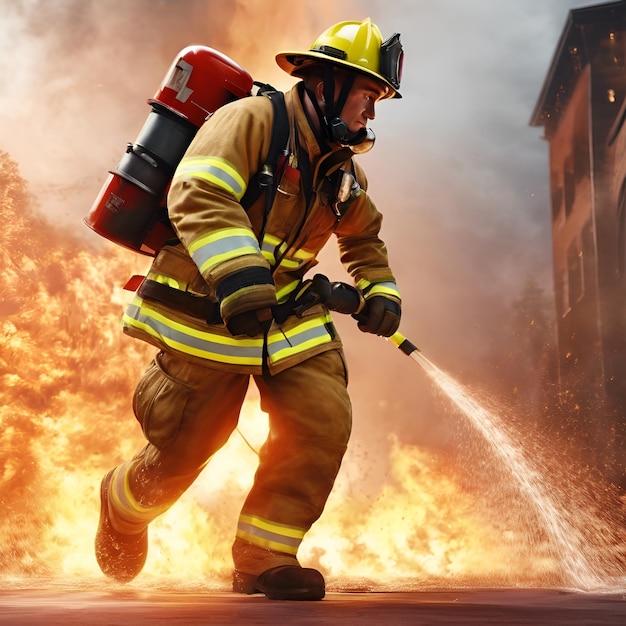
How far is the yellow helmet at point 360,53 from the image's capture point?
2693 millimetres

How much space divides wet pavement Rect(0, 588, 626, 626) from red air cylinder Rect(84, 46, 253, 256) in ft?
3.72

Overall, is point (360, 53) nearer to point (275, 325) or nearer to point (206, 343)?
point (275, 325)

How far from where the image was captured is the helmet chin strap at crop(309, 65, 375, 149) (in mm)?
2625

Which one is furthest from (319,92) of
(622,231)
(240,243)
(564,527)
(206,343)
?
(622,231)

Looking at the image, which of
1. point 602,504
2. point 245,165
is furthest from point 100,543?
point 602,504

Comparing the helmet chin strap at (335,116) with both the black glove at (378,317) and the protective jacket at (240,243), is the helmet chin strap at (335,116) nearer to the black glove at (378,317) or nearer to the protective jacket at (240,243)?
the protective jacket at (240,243)

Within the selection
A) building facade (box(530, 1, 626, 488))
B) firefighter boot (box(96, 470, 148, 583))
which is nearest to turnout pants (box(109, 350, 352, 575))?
firefighter boot (box(96, 470, 148, 583))

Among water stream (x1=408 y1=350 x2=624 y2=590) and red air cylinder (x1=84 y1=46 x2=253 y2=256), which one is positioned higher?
red air cylinder (x1=84 y1=46 x2=253 y2=256)

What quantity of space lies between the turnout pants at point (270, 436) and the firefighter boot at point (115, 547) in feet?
1.03

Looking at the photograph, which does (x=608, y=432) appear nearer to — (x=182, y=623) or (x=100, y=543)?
(x=100, y=543)

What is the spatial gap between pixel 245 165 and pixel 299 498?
1.05m

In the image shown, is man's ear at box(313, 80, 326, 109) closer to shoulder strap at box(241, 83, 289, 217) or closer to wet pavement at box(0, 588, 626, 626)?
shoulder strap at box(241, 83, 289, 217)

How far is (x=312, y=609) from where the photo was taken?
2.01 m

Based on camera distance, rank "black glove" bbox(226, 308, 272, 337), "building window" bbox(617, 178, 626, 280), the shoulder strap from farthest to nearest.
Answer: "building window" bbox(617, 178, 626, 280) → the shoulder strap → "black glove" bbox(226, 308, 272, 337)
